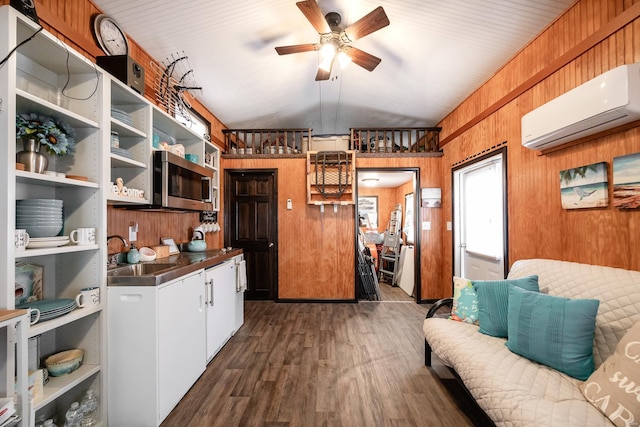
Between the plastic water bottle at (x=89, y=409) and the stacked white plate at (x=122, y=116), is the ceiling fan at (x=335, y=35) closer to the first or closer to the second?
the stacked white plate at (x=122, y=116)

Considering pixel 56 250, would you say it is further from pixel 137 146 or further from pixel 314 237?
pixel 314 237

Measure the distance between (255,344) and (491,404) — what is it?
2.11m

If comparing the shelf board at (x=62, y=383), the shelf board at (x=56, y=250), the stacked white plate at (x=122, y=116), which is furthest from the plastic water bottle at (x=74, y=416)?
the stacked white plate at (x=122, y=116)

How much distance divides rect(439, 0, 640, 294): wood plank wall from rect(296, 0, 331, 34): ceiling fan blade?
1794mm

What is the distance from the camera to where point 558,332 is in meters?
1.44

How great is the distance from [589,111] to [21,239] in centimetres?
310

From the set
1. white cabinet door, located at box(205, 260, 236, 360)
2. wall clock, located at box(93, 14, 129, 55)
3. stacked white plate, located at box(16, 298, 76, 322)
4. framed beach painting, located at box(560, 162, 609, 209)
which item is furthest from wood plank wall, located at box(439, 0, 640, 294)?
wall clock, located at box(93, 14, 129, 55)

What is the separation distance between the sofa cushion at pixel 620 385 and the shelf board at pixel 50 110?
2.87m

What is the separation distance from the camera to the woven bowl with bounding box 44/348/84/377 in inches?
57.4

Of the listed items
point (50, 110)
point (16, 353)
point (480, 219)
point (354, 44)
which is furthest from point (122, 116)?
point (480, 219)

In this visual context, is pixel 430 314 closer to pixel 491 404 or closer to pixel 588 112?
pixel 491 404

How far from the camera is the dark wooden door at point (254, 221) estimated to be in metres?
4.18

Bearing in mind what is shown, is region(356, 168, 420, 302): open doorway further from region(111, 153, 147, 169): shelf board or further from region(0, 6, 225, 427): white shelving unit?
region(0, 6, 225, 427): white shelving unit

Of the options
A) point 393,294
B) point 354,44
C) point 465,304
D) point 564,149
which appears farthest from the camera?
point 393,294
